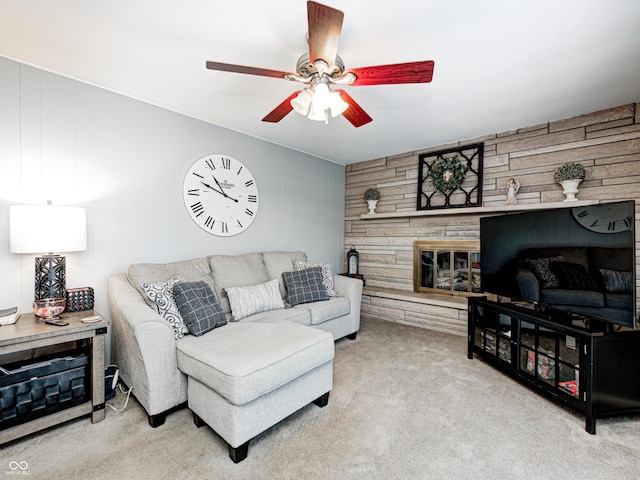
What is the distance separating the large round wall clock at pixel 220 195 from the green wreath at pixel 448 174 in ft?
7.66

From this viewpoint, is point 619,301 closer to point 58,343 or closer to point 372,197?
point 372,197

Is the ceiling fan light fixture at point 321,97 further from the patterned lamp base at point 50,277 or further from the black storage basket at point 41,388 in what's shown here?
the black storage basket at point 41,388

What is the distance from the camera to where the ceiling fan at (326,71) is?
135 cm

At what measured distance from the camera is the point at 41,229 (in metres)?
1.77

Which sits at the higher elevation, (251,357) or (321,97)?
(321,97)

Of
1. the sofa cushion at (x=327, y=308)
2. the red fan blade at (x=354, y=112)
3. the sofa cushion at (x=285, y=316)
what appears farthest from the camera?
the sofa cushion at (x=327, y=308)

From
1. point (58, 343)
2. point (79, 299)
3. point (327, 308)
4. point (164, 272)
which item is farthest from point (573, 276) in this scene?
point (79, 299)

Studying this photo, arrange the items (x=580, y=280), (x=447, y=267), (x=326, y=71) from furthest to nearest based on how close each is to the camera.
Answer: (x=447, y=267), (x=580, y=280), (x=326, y=71)

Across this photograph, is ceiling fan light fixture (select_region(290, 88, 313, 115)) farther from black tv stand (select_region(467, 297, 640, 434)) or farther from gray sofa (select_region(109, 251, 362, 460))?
black tv stand (select_region(467, 297, 640, 434))

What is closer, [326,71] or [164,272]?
[326,71]

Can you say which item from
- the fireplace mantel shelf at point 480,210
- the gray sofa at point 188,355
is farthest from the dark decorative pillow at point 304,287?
the fireplace mantel shelf at point 480,210

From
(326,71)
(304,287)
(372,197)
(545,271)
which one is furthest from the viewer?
(372,197)

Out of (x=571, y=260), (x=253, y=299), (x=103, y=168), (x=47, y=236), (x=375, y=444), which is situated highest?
(x=103, y=168)

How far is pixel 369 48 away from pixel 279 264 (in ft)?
7.33
